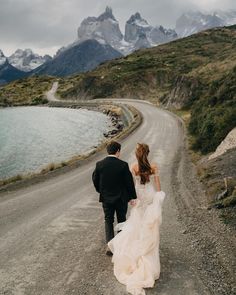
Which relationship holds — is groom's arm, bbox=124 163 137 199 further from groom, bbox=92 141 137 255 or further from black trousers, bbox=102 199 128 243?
black trousers, bbox=102 199 128 243

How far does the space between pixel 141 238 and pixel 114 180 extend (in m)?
1.59

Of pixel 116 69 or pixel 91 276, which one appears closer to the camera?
pixel 91 276

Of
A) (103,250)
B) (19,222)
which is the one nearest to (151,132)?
(19,222)

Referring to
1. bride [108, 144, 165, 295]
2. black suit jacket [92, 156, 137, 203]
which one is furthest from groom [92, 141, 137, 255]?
bride [108, 144, 165, 295]

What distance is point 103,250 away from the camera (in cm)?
1191

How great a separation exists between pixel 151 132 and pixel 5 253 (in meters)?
38.1

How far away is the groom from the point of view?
1034cm

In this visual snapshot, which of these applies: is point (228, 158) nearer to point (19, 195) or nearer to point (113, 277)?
point (19, 195)

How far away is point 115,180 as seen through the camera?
34.1ft

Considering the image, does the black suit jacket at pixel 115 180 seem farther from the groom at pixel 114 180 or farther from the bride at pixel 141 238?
the bride at pixel 141 238

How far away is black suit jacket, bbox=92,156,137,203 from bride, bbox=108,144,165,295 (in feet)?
0.65

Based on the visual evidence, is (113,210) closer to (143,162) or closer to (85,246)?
(143,162)

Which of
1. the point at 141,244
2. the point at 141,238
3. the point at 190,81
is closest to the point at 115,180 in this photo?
the point at 141,238

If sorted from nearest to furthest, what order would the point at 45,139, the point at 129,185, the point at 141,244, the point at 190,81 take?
the point at 141,244 → the point at 129,185 → the point at 45,139 → the point at 190,81
